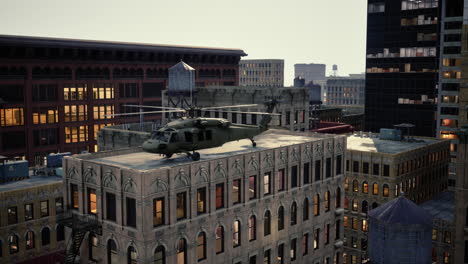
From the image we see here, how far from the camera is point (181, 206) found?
1373 inches

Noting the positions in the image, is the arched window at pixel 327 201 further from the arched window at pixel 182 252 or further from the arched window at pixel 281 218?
→ the arched window at pixel 182 252

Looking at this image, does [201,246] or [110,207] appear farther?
[201,246]

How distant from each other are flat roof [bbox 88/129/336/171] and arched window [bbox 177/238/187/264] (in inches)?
231

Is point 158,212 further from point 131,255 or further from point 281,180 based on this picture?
point 281,180

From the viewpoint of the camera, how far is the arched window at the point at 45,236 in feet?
182

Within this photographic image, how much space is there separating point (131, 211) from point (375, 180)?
4583 cm

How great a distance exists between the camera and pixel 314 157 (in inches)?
1855

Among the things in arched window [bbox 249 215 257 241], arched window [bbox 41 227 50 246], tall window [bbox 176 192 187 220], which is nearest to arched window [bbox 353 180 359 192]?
Result: arched window [bbox 249 215 257 241]

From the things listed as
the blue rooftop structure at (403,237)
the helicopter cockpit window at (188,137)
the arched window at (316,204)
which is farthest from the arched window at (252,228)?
the blue rooftop structure at (403,237)

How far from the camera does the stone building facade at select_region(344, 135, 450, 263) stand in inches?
2692

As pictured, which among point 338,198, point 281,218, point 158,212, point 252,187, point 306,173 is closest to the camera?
point 158,212

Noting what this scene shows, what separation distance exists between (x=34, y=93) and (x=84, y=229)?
196ft

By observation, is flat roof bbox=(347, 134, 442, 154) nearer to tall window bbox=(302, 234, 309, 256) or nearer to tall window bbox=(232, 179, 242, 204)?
tall window bbox=(302, 234, 309, 256)

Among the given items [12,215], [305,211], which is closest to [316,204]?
[305,211]
